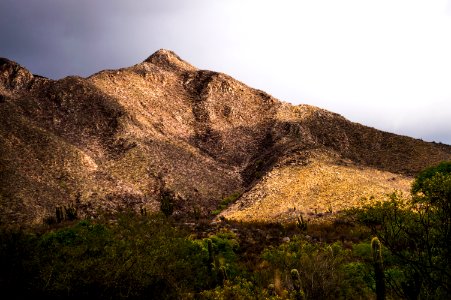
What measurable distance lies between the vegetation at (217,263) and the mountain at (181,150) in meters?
16.5

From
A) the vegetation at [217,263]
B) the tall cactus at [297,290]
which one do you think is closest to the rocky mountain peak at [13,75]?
the vegetation at [217,263]

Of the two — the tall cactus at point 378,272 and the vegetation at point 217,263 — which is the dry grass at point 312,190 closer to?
the vegetation at point 217,263

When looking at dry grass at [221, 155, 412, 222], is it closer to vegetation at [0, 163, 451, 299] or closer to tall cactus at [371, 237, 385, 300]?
vegetation at [0, 163, 451, 299]

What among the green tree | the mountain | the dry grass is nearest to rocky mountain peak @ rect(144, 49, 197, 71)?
the mountain

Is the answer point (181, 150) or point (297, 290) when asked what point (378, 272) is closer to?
point (297, 290)

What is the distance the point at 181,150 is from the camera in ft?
204

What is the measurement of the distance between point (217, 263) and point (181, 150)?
45.4 metres

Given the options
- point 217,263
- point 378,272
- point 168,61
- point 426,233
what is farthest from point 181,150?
point 426,233

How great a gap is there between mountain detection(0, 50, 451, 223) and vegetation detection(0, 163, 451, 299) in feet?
54.2

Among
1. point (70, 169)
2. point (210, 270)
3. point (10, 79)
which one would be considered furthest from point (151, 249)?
point (10, 79)

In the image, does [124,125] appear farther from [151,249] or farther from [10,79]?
[151,249]

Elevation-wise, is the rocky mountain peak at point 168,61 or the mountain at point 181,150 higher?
the rocky mountain peak at point 168,61

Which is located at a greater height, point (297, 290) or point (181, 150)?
point (181, 150)

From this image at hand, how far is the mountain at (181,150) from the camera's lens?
4421 centimetres
